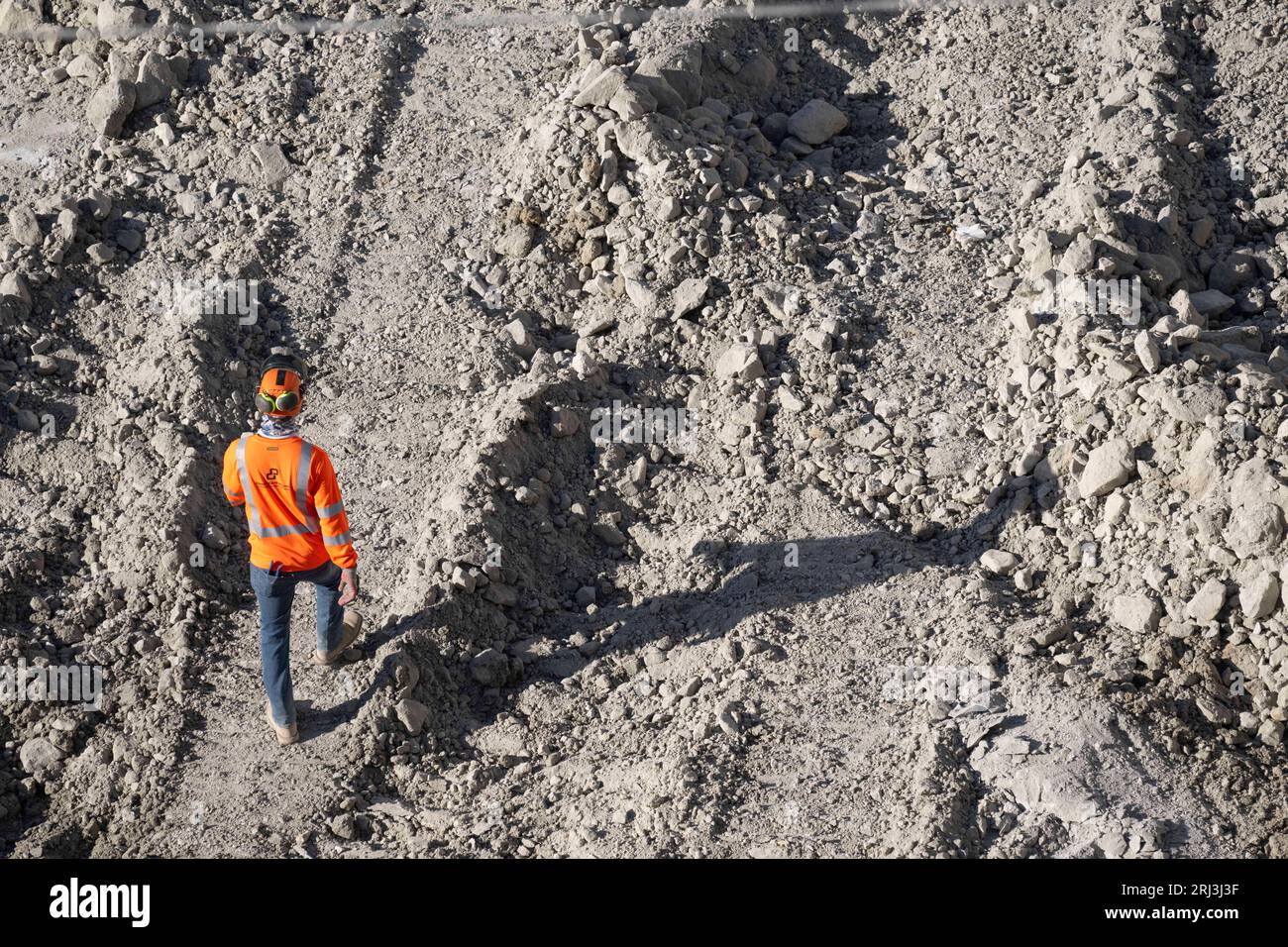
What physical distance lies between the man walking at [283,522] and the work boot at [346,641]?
0.83 ft

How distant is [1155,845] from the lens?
6.06 metres

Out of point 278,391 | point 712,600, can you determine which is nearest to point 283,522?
point 278,391

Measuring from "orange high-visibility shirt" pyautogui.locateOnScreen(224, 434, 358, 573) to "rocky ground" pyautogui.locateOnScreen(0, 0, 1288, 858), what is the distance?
0.75 m

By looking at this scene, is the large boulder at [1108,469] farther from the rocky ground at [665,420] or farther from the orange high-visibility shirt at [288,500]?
the orange high-visibility shirt at [288,500]

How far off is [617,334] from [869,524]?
195 cm

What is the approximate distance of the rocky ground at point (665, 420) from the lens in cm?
668

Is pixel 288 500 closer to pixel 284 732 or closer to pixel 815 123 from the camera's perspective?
pixel 284 732

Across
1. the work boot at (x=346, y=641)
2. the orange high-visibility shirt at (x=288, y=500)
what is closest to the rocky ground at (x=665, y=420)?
the work boot at (x=346, y=641)

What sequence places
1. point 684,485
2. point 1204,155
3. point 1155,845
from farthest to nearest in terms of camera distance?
point 1204,155
point 684,485
point 1155,845

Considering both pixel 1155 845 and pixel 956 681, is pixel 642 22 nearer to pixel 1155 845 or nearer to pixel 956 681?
pixel 956 681

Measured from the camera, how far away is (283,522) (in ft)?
21.9

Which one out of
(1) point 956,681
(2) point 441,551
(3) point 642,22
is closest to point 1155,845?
(1) point 956,681

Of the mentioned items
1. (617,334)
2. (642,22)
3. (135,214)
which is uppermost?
(642,22)

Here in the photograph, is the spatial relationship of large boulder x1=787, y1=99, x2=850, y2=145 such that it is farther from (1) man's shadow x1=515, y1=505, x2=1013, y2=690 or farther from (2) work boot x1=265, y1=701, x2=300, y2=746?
(2) work boot x1=265, y1=701, x2=300, y2=746
